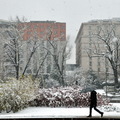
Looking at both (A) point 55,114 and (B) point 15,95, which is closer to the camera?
(A) point 55,114

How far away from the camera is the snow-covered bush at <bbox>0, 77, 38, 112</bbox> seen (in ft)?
59.0

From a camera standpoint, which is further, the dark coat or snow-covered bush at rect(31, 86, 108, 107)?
snow-covered bush at rect(31, 86, 108, 107)

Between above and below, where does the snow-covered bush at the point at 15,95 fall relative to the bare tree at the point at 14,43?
below

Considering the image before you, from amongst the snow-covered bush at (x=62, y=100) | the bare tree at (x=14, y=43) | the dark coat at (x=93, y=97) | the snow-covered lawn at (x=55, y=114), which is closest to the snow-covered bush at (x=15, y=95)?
the snow-covered lawn at (x=55, y=114)

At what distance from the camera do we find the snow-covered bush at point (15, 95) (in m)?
18.0

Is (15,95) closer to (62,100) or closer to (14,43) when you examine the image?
(62,100)

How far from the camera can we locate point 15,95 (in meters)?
18.3

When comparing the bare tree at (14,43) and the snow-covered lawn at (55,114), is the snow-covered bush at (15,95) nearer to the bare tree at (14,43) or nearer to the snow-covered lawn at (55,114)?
the snow-covered lawn at (55,114)

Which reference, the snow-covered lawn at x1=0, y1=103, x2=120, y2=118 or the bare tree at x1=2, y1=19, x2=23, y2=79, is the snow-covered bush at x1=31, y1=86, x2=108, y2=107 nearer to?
the snow-covered lawn at x1=0, y1=103, x2=120, y2=118

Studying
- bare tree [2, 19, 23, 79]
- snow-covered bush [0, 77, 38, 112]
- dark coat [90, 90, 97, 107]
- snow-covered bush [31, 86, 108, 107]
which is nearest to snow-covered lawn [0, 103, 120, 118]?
snow-covered bush [0, 77, 38, 112]

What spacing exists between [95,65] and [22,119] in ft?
318

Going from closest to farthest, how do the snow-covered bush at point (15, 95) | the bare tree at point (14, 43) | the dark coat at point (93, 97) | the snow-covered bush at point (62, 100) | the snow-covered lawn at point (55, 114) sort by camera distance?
the dark coat at point (93, 97) → the snow-covered lawn at point (55, 114) → the snow-covered bush at point (15, 95) → the snow-covered bush at point (62, 100) → the bare tree at point (14, 43)

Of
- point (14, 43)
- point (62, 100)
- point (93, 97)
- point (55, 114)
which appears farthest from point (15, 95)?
point (14, 43)

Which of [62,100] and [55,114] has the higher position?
[62,100]
